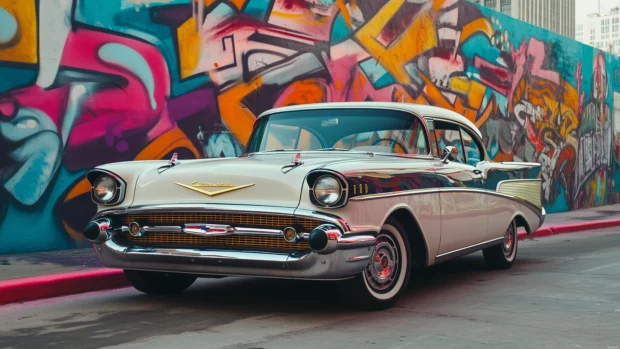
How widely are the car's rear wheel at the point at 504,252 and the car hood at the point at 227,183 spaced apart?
2.94 m

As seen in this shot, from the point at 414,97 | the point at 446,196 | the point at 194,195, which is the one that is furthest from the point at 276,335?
the point at 414,97

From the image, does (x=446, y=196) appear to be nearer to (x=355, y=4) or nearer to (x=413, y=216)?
(x=413, y=216)

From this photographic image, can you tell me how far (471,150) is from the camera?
7.74 metres

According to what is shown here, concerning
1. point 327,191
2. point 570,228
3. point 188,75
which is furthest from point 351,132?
point 570,228

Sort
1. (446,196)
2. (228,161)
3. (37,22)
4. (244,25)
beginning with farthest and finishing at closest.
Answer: (244,25), (37,22), (446,196), (228,161)

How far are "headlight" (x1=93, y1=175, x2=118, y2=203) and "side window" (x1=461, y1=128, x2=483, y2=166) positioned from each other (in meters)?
3.27

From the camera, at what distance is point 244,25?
1116 centimetres

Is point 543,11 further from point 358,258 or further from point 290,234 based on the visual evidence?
point 290,234

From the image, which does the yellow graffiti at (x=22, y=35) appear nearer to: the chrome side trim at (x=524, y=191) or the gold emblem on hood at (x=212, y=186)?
the gold emblem on hood at (x=212, y=186)

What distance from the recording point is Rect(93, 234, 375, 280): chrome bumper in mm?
5035

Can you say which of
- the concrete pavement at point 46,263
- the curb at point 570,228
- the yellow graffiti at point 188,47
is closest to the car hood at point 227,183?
the concrete pavement at point 46,263

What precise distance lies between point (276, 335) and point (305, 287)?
1.78 m

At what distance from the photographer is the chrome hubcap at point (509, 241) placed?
816 cm

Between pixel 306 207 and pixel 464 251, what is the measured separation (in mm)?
2205
